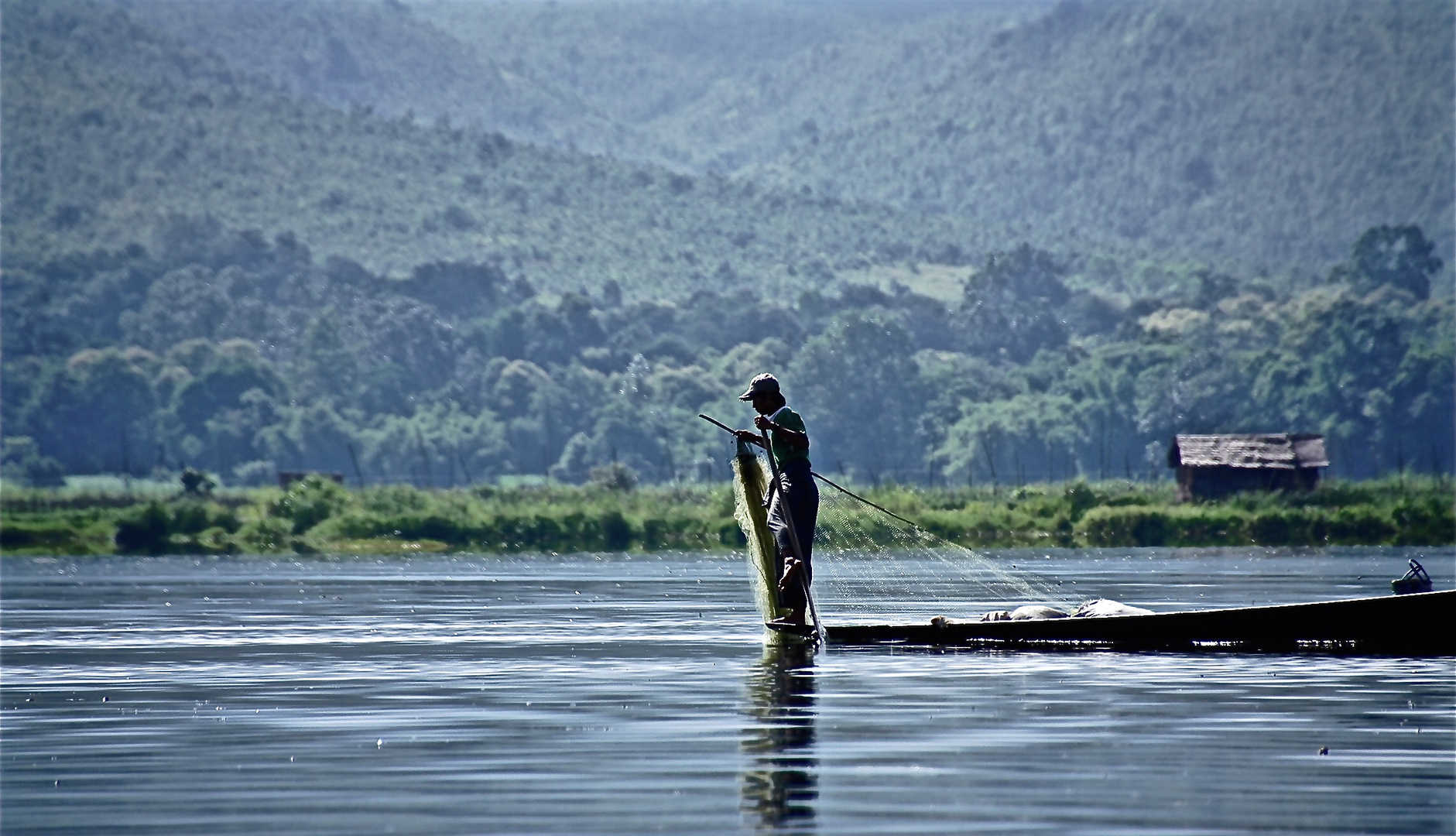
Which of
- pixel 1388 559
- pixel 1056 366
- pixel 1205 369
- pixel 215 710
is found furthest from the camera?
pixel 1056 366

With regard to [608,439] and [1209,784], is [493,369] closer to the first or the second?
[608,439]

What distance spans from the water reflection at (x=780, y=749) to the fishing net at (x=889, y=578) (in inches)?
67.7

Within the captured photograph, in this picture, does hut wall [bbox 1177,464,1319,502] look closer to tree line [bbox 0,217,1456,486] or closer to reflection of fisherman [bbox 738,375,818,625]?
tree line [bbox 0,217,1456,486]

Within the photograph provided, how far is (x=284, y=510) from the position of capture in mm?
85438

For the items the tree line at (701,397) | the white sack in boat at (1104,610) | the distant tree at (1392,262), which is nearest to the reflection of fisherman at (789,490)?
the white sack in boat at (1104,610)

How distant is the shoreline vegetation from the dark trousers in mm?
53789

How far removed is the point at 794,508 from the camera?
75.9ft

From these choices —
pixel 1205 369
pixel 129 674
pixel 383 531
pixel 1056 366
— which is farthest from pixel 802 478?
pixel 1056 366

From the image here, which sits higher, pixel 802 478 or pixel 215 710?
pixel 802 478

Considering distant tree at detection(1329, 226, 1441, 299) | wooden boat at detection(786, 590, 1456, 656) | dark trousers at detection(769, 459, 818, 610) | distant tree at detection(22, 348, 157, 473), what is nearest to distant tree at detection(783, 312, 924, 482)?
distant tree at detection(1329, 226, 1441, 299)

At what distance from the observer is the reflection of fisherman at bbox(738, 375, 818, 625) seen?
23.0 m

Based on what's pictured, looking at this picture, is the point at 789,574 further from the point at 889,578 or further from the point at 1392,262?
the point at 1392,262

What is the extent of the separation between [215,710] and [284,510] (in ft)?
223

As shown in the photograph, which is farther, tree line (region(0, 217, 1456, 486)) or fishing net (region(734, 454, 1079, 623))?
tree line (region(0, 217, 1456, 486))
